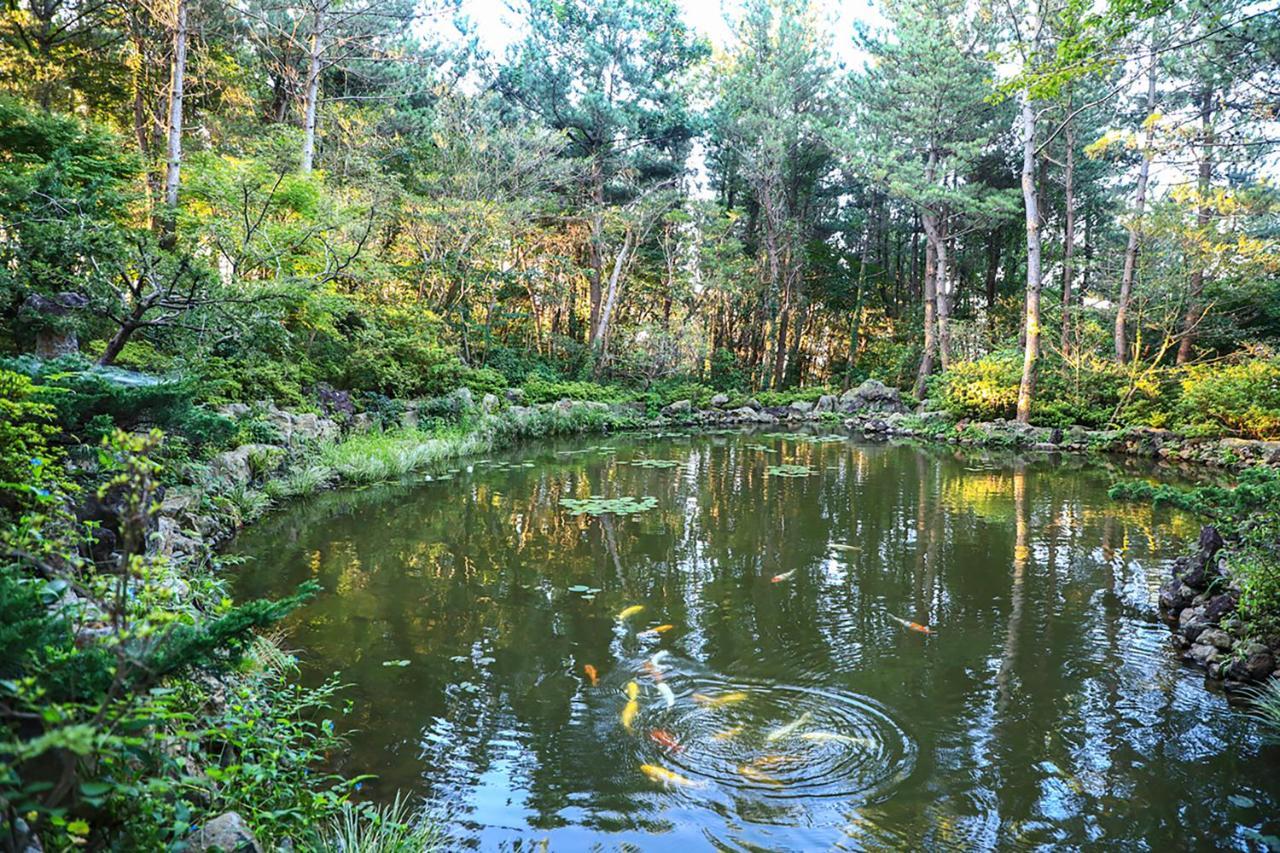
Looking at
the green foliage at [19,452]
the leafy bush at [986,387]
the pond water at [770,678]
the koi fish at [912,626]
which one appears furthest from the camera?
the leafy bush at [986,387]

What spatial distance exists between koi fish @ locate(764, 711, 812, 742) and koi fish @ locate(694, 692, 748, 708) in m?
0.32

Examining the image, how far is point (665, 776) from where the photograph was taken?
301cm

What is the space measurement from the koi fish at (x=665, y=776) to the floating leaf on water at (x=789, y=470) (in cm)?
807

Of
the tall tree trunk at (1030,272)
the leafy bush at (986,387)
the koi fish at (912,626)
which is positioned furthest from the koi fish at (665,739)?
the leafy bush at (986,387)

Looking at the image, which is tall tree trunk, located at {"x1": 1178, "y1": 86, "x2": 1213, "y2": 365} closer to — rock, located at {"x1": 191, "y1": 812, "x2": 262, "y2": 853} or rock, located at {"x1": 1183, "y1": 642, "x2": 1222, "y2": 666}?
rock, located at {"x1": 1183, "y1": 642, "x2": 1222, "y2": 666}

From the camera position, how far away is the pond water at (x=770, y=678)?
9.16 feet

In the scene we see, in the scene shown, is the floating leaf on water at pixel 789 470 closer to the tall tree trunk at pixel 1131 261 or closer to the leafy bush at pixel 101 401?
the leafy bush at pixel 101 401

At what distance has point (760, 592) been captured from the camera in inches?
214

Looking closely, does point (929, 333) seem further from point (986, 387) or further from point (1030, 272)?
point (1030, 272)

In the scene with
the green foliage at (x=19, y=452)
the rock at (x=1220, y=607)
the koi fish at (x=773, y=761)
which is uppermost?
the green foliage at (x=19, y=452)

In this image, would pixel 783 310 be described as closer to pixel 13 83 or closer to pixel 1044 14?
pixel 1044 14

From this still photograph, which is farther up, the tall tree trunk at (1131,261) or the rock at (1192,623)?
the tall tree trunk at (1131,261)

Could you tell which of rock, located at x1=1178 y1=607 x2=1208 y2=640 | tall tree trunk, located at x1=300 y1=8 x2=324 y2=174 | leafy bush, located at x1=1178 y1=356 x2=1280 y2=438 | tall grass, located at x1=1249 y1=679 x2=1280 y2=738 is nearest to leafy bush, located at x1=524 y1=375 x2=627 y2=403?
tall tree trunk, located at x1=300 y1=8 x2=324 y2=174

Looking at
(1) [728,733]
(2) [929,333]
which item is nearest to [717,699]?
(1) [728,733]
